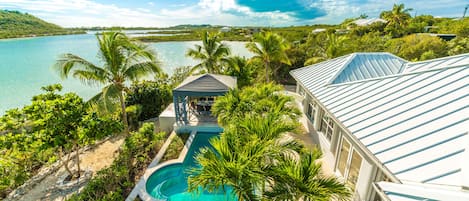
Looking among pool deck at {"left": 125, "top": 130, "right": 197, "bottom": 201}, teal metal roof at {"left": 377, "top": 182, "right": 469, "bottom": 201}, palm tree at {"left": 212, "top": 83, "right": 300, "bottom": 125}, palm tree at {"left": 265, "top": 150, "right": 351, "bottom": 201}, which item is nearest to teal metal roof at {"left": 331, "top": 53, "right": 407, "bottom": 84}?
palm tree at {"left": 212, "top": 83, "right": 300, "bottom": 125}

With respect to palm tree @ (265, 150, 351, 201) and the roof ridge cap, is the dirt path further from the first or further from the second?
the roof ridge cap

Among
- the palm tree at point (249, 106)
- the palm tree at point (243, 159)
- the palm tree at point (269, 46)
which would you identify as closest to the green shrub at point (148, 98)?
the palm tree at point (269, 46)

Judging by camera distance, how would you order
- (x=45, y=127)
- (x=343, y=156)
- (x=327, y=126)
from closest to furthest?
(x=45, y=127)
(x=343, y=156)
(x=327, y=126)

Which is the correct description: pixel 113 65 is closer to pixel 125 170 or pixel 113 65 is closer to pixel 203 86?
pixel 203 86

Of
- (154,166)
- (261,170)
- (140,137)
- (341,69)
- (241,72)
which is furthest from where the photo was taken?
(241,72)

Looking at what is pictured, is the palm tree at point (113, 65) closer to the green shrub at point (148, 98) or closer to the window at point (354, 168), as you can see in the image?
the green shrub at point (148, 98)

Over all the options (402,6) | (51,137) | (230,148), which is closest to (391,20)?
(402,6)

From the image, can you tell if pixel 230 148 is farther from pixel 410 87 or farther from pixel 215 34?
pixel 215 34

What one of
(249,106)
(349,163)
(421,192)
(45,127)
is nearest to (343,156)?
(349,163)
